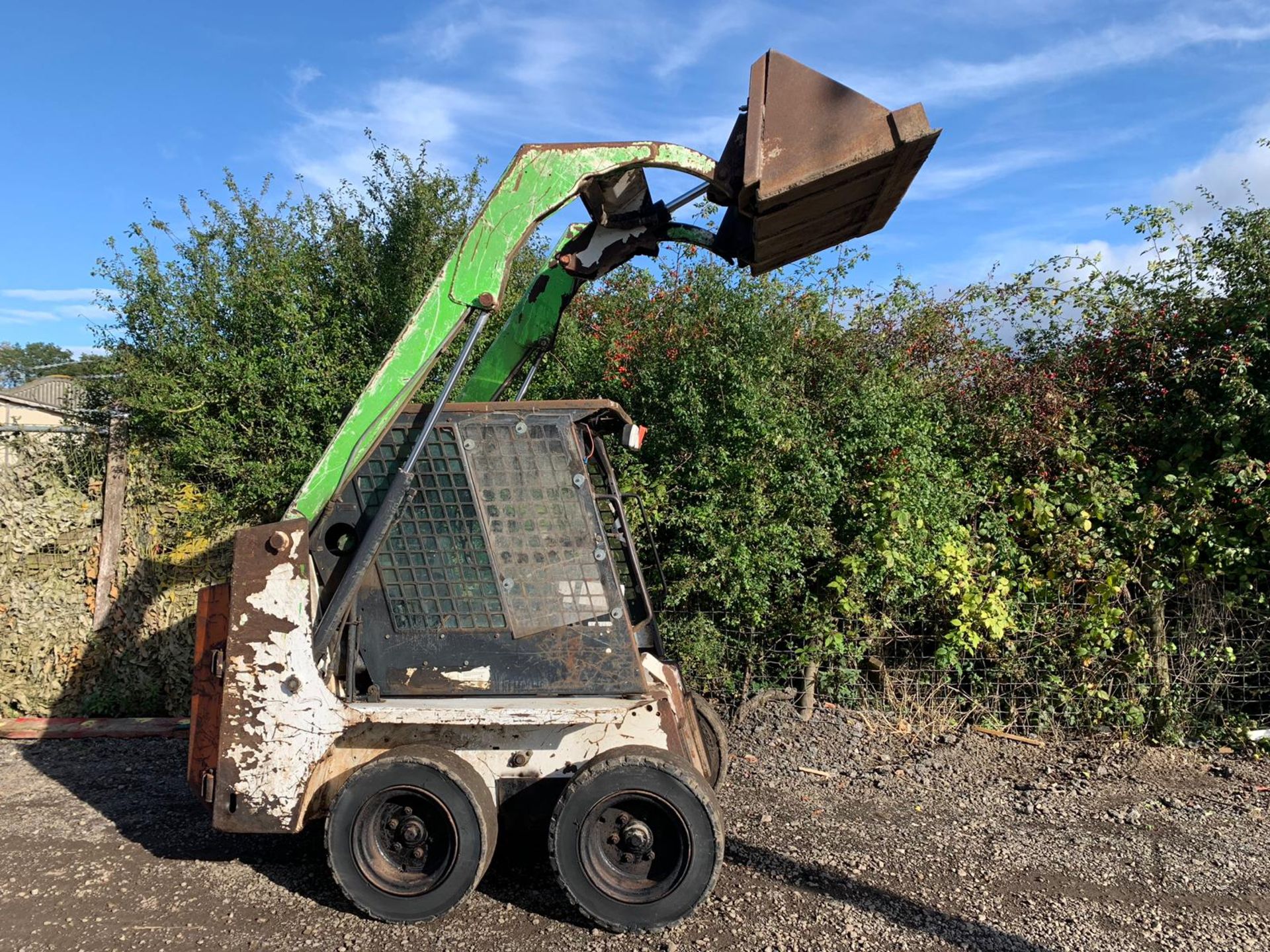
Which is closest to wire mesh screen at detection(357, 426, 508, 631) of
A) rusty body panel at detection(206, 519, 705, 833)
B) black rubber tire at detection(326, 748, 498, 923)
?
rusty body panel at detection(206, 519, 705, 833)

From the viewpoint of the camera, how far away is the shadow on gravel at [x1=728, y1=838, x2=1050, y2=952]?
151 inches

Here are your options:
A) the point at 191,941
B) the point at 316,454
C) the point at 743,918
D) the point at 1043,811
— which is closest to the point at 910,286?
the point at 1043,811

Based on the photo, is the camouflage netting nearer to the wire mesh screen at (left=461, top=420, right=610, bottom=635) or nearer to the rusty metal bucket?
the wire mesh screen at (left=461, top=420, right=610, bottom=635)

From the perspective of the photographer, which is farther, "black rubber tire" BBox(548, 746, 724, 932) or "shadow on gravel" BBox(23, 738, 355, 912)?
"shadow on gravel" BBox(23, 738, 355, 912)

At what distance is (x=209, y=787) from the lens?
13.1 feet

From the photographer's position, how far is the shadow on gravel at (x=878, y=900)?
3.83 m

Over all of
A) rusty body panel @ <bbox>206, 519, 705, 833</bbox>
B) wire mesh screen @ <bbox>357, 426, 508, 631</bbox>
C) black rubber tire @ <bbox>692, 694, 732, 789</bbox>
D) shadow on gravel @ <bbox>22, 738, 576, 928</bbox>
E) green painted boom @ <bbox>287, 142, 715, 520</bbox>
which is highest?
green painted boom @ <bbox>287, 142, 715, 520</bbox>

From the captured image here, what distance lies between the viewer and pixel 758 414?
21.5 feet

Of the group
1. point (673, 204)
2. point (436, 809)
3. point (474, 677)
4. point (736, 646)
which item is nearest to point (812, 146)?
point (673, 204)

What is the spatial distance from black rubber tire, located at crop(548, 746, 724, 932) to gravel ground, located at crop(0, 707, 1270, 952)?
0.11 meters

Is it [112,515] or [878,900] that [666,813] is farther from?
[112,515]

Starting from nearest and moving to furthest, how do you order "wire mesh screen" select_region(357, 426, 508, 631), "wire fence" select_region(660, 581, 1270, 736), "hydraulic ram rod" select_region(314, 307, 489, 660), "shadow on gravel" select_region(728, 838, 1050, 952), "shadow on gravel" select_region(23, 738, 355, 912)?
"shadow on gravel" select_region(728, 838, 1050, 952), "hydraulic ram rod" select_region(314, 307, 489, 660), "wire mesh screen" select_region(357, 426, 508, 631), "shadow on gravel" select_region(23, 738, 355, 912), "wire fence" select_region(660, 581, 1270, 736)

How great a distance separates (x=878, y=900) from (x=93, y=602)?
21.6 feet

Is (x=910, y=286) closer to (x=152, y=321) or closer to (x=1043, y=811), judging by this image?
(x=1043, y=811)
